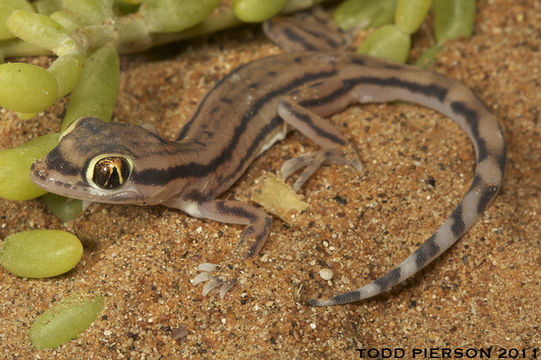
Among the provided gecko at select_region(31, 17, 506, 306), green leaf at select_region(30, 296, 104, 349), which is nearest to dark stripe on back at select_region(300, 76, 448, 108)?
gecko at select_region(31, 17, 506, 306)

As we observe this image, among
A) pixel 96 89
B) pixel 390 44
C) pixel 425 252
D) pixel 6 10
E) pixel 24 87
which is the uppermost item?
pixel 6 10

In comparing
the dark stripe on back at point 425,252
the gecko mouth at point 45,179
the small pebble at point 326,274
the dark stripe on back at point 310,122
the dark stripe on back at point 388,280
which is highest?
the gecko mouth at point 45,179

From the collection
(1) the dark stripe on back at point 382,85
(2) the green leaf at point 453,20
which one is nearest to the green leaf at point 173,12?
(1) the dark stripe on back at point 382,85

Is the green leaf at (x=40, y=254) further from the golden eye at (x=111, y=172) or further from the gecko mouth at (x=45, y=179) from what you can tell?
the golden eye at (x=111, y=172)

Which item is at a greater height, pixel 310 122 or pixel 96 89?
pixel 96 89

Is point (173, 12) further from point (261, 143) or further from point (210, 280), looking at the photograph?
point (210, 280)

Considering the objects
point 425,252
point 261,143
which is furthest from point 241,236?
point 425,252

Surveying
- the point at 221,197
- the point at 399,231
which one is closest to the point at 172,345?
the point at 221,197
